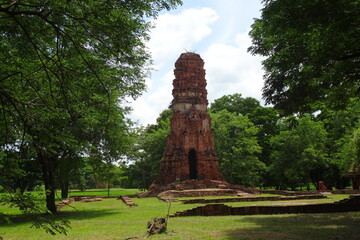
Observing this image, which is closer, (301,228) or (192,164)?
(301,228)

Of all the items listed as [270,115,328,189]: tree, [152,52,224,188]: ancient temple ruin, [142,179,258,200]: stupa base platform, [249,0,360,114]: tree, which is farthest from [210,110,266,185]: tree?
[249,0,360,114]: tree

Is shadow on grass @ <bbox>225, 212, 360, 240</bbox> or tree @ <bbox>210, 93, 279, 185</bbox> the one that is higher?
tree @ <bbox>210, 93, 279, 185</bbox>

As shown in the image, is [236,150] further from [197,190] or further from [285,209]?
[285,209]

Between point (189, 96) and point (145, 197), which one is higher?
point (189, 96)

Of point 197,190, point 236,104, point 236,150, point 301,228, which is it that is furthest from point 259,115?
point 301,228

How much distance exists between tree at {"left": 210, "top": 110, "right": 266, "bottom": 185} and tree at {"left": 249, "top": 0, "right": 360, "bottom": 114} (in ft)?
75.1

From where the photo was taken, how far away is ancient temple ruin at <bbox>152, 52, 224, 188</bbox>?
30438 mm

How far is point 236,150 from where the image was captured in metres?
34.8

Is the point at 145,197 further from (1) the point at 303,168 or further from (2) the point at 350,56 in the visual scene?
(2) the point at 350,56

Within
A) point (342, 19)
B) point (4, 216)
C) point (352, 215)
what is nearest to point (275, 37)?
point (342, 19)

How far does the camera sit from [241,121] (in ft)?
122

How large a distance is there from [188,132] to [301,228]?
2263 centimetres

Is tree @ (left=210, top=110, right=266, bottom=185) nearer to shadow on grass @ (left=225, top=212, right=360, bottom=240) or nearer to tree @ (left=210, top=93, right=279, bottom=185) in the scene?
tree @ (left=210, top=93, right=279, bottom=185)

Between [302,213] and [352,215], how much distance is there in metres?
1.74
